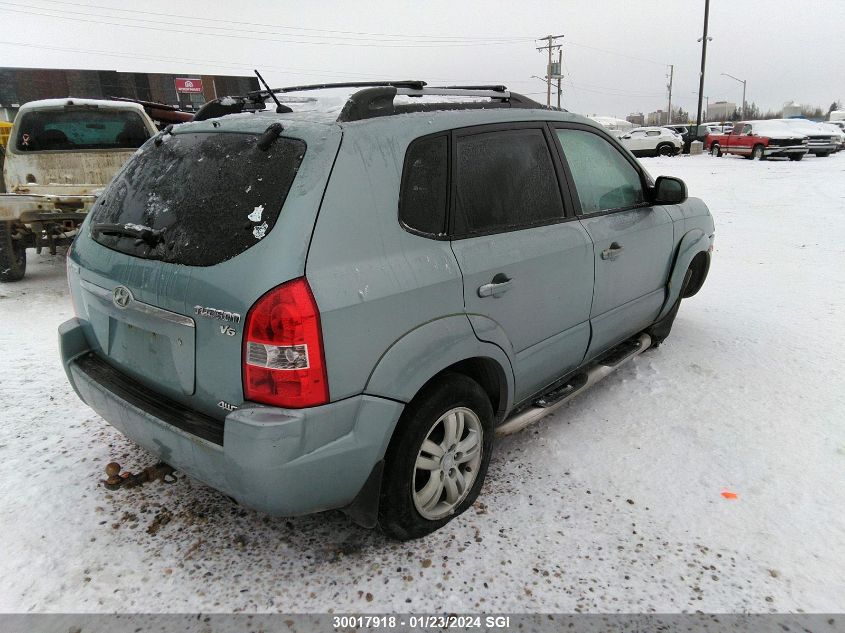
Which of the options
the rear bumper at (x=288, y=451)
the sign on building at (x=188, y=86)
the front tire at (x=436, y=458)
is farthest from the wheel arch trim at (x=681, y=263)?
the sign on building at (x=188, y=86)

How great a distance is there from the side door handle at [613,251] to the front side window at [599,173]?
224 mm

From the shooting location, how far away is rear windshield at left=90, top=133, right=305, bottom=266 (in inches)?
78.6

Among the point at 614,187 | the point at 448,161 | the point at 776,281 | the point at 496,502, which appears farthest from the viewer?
the point at 776,281

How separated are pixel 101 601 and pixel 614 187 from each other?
3.32 meters

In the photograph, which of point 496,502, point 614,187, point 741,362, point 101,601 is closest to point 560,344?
point 496,502

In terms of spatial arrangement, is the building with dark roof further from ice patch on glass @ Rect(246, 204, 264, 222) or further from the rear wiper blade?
ice patch on glass @ Rect(246, 204, 264, 222)

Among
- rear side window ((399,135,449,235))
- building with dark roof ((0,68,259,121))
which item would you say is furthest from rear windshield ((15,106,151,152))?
building with dark roof ((0,68,259,121))

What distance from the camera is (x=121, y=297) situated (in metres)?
2.25

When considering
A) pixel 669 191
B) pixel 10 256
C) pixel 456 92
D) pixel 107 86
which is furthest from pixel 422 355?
pixel 107 86

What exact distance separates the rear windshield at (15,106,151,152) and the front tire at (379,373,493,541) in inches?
252

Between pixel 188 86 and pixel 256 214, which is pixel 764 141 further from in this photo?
pixel 188 86

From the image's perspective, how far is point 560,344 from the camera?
9.82 feet

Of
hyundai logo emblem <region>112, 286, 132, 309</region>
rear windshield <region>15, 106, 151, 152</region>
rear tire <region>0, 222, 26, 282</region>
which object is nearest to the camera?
hyundai logo emblem <region>112, 286, 132, 309</region>

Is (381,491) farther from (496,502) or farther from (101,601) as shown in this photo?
(101,601)
